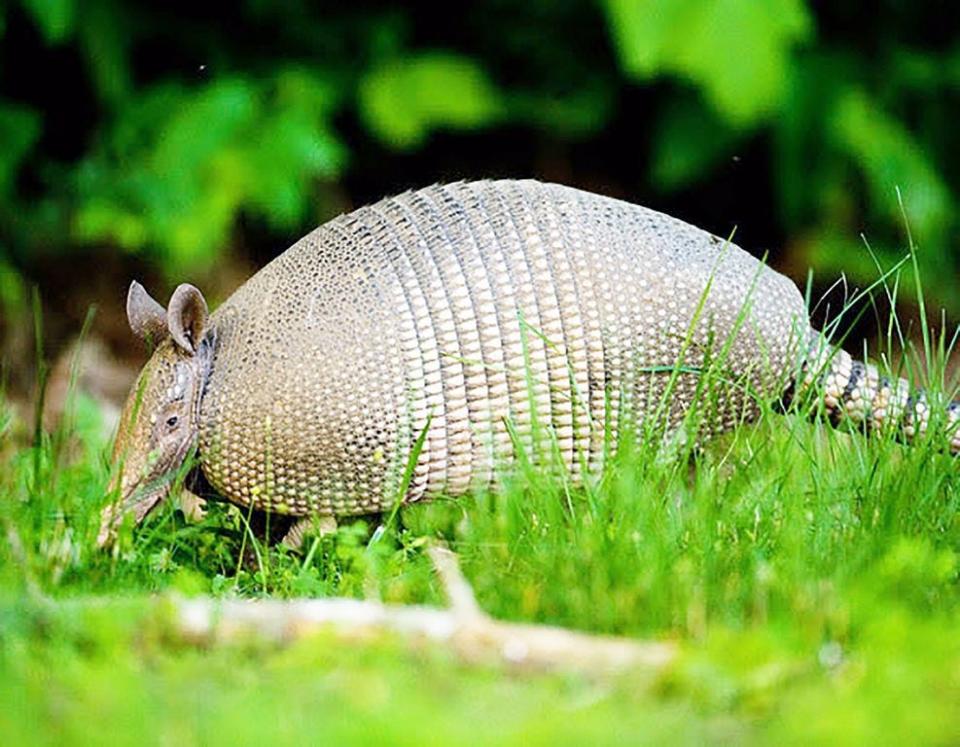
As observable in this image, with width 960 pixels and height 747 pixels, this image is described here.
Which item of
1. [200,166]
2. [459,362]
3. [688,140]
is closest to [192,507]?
[459,362]

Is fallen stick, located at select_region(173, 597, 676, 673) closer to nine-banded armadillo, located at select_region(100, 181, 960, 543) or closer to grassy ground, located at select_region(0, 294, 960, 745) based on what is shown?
grassy ground, located at select_region(0, 294, 960, 745)

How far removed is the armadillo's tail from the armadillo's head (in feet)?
6.62

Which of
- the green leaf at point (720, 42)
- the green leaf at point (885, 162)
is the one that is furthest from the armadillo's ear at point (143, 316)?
the green leaf at point (885, 162)

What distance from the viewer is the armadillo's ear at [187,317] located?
4.96 metres

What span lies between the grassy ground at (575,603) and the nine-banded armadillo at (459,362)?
19 centimetres

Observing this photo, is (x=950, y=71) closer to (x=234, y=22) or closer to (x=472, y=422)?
(x=234, y=22)

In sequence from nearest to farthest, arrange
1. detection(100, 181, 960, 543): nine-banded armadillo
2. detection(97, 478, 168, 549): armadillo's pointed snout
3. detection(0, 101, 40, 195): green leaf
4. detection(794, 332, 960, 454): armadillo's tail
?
detection(97, 478, 168, 549): armadillo's pointed snout, detection(794, 332, 960, 454): armadillo's tail, detection(100, 181, 960, 543): nine-banded armadillo, detection(0, 101, 40, 195): green leaf

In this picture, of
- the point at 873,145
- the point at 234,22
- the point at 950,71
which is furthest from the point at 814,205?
the point at 234,22

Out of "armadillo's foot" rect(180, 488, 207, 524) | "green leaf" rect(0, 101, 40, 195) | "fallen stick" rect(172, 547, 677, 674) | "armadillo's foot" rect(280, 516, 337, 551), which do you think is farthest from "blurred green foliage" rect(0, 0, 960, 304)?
"fallen stick" rect(172, 547, 677, 674)

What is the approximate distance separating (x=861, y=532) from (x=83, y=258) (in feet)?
21.3

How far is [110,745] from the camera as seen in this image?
2.58 meters

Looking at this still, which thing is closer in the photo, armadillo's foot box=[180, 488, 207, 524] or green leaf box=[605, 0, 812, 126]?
armadillo's foot box=[180, 488, 207, 524]

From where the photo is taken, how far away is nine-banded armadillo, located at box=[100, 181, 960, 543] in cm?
487

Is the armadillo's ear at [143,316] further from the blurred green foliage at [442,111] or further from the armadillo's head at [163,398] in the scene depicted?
the blurred green foliage at [442,111]
